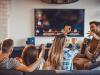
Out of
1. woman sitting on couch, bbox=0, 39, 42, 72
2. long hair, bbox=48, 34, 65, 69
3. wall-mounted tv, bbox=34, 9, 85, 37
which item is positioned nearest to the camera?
woman sitting on couch, bbox=0, 39, 42, 72

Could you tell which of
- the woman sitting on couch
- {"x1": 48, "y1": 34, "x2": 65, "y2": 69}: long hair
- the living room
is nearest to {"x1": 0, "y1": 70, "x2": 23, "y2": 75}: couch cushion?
the woman sitting on couch

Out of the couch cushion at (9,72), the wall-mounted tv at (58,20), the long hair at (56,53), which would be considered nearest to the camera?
the couch cushion at (9,72)

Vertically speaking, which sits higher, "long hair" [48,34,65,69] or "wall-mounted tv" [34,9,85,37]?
"wall-mounted tv" [34,9,85,37]

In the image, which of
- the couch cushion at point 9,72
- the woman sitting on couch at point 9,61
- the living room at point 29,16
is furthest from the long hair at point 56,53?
the living room at point 29,16

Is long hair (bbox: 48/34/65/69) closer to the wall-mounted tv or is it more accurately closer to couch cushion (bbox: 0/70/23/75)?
couch cushion (bbox: 0/70/23/75)

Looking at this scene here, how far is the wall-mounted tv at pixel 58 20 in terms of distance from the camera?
705 centimetres

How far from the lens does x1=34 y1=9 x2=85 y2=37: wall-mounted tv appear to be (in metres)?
7.05

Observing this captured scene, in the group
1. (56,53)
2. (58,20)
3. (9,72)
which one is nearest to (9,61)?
(9,72)

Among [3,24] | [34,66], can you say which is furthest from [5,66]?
[3,24]

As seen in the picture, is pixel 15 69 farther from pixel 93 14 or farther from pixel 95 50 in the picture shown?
pixel 93 14

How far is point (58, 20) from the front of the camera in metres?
7.08

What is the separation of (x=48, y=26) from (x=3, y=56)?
453 cm

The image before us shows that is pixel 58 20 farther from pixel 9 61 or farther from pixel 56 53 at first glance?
pixel 9 61

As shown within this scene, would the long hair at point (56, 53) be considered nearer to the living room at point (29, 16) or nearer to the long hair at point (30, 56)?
the long hair at point (30, 56)
